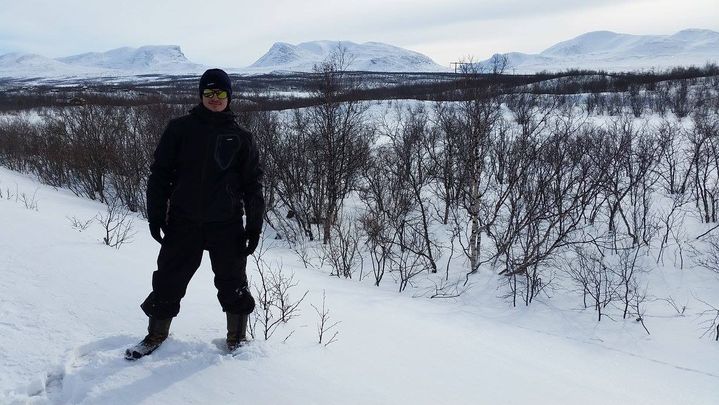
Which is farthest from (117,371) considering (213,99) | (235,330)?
(213,99)

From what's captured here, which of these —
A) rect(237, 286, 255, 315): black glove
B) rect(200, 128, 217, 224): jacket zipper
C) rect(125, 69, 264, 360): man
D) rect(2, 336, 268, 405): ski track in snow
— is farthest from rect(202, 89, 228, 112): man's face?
rect(2, 336, 268, 405): ski track in snow

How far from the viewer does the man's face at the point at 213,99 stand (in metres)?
2.36

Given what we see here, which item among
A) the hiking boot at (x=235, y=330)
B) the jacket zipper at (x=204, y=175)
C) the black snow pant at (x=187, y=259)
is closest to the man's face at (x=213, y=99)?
A: the jacket zipper at (x=204, y=175)

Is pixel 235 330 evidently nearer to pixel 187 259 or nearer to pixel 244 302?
pixel 244 302

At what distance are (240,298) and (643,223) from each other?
14050 millimetres

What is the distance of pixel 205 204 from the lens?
2.41 metres

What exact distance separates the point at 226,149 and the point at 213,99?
0.28 meters

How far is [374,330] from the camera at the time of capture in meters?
3.87

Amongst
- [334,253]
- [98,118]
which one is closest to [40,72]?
[98,118]

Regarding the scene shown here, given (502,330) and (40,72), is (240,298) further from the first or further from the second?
(40,72)

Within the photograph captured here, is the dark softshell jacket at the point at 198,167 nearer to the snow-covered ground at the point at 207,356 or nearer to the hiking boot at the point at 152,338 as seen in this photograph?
the hiking boot at the point at 152,338

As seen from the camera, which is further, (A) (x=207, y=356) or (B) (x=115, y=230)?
(B) (x=115, y=230)

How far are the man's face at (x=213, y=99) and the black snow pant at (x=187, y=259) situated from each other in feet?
2.15

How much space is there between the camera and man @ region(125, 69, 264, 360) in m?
2.37
